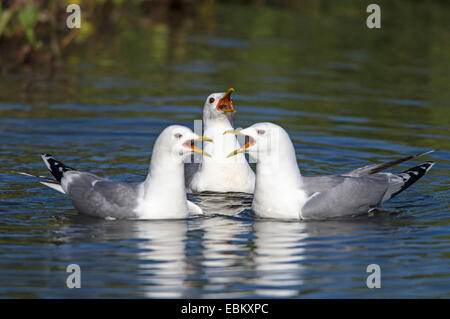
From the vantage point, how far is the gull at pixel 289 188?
9.16 meters

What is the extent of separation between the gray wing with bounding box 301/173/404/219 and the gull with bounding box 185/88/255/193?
Answer: 4.51ft

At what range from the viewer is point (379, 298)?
7098mm

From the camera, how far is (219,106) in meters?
10.5

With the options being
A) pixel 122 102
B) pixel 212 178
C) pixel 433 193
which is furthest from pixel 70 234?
pixel 122 102

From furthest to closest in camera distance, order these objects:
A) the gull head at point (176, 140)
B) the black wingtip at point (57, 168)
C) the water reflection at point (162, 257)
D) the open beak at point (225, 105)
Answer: the open beak at point (225, 105), the black wingtip at point (57, 168), the gull head at point (176, 140), the water reflection at point (162, 257)

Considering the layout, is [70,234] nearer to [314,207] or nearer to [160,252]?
[160,252]

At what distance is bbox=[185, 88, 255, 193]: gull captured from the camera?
1052 cm

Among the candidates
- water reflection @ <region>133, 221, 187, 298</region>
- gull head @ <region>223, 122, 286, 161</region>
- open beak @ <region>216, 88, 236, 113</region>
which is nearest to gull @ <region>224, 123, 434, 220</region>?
gull head @ <region>223, 122, 286, 161</region>

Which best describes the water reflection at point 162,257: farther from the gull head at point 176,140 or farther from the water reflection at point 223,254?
the gull head at point 176,140

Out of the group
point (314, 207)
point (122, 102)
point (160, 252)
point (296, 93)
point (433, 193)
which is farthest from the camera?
point (296, 93)

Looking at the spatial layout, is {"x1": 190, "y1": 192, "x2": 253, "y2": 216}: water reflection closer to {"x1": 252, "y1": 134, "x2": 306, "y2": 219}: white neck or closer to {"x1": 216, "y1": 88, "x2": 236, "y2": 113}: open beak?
{"x1": 252, "y1": 134, "x2": 306, "y2": 219}: white neck

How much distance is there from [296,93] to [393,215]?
7.19m

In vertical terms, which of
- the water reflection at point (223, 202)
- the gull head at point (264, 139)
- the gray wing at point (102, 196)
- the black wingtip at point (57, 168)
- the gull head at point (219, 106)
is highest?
the gull head at point (219, 106)

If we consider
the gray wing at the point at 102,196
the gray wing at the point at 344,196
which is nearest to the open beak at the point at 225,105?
the gray wing at the point at 344,196
